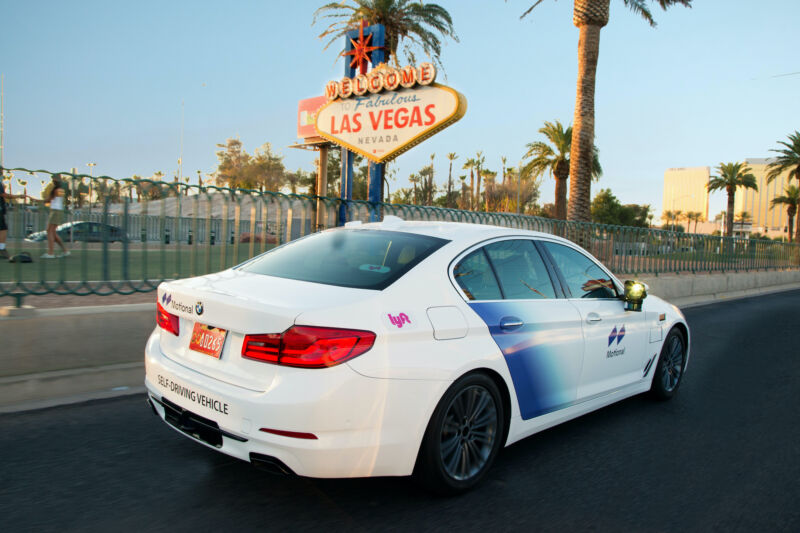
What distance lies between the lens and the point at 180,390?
3.20 m

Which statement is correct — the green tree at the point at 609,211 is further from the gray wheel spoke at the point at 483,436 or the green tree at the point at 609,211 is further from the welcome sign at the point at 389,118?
the gray wheel spoke at the point at 483,436

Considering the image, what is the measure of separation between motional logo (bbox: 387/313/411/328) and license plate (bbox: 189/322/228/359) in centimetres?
83

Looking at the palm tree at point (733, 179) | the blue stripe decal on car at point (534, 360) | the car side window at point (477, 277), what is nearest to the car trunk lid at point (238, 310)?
the car side window at point (477, 277)

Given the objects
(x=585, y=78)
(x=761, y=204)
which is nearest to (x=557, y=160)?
(x=585, y=78)

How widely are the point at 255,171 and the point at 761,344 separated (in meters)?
63.3

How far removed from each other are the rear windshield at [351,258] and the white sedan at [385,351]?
0.01 meters

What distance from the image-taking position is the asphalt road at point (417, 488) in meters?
3.05

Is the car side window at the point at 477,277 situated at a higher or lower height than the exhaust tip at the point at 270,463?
higher

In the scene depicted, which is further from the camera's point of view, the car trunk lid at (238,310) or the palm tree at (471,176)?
the palm tree at (471,176)

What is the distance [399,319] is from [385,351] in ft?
0.67

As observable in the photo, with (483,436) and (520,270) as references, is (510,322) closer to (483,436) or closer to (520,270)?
(520,270)

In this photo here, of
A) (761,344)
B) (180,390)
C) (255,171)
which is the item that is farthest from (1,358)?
(255,171)

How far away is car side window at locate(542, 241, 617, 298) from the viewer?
441cm

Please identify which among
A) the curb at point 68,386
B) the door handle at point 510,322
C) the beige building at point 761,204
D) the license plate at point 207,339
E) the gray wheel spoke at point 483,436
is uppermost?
the beige building at point 761,204
